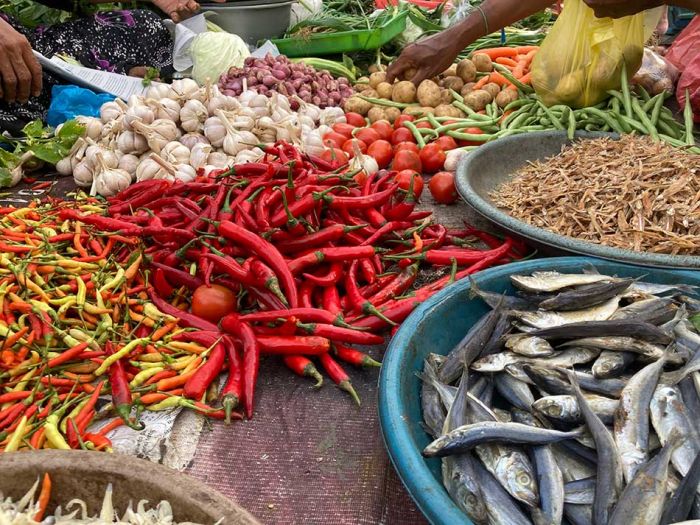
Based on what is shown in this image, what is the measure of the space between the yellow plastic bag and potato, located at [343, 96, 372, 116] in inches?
60.8

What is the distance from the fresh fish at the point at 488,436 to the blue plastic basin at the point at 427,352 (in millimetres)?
71

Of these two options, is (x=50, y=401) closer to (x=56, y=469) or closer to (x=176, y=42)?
(x=56, y=469)

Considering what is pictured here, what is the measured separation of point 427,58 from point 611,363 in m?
Result: 3.92

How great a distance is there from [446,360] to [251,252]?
1122mm

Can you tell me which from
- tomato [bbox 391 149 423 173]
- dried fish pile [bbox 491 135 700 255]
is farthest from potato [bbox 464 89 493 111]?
dried fish pile [bbox 491 135 700 255]

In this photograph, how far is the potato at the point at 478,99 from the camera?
5090 millimetres

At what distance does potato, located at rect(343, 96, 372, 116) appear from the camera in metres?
5.35

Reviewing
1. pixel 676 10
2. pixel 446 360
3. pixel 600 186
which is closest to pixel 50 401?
pixel 446 360

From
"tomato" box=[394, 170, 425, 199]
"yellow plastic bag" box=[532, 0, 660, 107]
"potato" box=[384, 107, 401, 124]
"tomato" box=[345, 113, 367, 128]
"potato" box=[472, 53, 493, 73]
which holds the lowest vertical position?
"tomato" box=[345, 113, 367, 128]

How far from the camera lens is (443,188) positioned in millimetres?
3908

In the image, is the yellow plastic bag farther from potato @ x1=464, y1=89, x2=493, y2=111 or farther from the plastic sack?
potato @ x1=464, y1=89, x2=493, y2=111

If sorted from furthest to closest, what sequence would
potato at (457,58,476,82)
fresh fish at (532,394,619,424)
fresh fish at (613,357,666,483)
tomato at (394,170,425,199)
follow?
potato at (457,58,476,82), tomato at (394,170,425,199), fresh fish at (532,394,619,424), fresh fish at (613,357,666,483)

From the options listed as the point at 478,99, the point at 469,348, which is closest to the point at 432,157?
the point at 478,99

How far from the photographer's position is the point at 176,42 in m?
6.52
